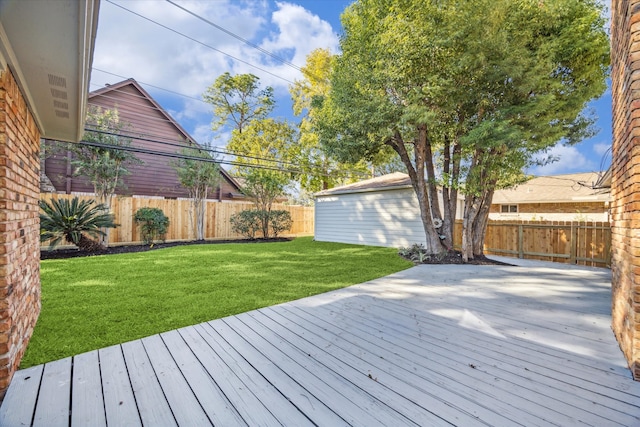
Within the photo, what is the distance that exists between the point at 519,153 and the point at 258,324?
6.70 meters

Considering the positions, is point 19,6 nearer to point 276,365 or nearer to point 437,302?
point 276,365

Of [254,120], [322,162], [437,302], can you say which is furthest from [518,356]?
[254,120]

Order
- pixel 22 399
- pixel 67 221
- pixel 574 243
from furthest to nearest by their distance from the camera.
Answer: pixel 574 243 → pixel 67 221 → pixel 22 399

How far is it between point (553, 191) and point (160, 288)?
18.9m

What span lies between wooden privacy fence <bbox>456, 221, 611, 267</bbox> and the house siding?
1550mm

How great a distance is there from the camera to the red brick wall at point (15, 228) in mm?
1727

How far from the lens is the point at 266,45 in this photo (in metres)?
8.48

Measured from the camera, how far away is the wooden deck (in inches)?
60.0

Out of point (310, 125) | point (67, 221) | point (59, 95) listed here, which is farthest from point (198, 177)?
point (59, 95)

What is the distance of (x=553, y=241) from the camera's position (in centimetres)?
752

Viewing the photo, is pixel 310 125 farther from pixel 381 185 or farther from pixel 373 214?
pixel 373 214

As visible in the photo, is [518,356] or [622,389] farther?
[518,356]

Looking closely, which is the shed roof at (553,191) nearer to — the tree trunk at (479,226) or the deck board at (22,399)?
the tree trunk at (479,226)

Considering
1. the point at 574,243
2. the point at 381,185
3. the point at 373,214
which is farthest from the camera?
the point at 373,214
